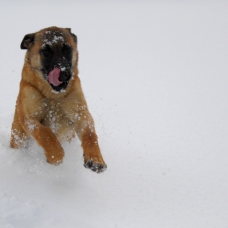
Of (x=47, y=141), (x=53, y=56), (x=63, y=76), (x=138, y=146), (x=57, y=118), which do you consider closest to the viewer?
(x=47, y=141)

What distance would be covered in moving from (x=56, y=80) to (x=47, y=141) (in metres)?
0.79

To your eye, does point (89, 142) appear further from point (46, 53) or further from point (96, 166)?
point (46, 53)

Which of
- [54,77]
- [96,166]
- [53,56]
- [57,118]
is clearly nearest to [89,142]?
[96,166]

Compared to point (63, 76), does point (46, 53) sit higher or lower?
higher

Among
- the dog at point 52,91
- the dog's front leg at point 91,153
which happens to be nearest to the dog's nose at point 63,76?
the dog at point 52,91

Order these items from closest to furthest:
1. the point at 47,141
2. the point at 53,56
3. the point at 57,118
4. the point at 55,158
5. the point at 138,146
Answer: the point at 55,158 → the point at 47,141 → the point at 53,56 → the point at 57,118 → the point at 138,146

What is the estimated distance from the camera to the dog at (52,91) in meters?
4.47

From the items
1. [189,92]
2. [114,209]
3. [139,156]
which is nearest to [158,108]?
[189,92]

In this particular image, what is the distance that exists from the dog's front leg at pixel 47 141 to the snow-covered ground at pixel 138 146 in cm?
45

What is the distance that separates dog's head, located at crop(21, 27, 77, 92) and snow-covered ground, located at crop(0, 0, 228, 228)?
1.18 m

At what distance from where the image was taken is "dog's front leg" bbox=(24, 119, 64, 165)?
13.3ft

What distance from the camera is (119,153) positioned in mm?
5746

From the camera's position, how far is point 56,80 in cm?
448

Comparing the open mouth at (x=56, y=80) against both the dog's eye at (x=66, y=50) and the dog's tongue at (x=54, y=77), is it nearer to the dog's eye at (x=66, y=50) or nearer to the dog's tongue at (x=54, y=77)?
the dog's tongue at (x=54, y=77)
